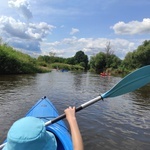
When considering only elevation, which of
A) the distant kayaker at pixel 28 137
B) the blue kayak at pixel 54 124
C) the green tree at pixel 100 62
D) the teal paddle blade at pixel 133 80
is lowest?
the blue kayak at pixel 54 124

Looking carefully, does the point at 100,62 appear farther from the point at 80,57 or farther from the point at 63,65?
the point at 80,57

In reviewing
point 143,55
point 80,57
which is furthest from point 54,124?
point 80,57

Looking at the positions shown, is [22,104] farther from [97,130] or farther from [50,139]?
[50,139]

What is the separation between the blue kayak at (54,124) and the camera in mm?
3674

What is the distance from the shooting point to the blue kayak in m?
3.67

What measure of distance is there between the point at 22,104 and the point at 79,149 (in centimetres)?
793

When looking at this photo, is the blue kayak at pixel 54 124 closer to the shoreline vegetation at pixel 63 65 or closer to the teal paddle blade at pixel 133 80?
the teal paddle blade at pixel 133 80

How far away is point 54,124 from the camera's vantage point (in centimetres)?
429

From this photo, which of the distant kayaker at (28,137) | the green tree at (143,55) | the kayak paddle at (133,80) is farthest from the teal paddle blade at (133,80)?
the green tree at (143,55)

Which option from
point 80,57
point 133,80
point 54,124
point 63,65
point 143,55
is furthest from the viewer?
point 80,57

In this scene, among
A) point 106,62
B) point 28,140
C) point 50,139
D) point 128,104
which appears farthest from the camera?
point 106,62

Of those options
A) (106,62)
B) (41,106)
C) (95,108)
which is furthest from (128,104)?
(106,62)

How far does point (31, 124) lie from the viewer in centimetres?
181

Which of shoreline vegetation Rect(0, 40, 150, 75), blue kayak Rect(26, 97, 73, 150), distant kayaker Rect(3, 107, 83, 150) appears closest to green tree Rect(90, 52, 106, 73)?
shoreline vegetation Rect(0, 40, 150, 75)
